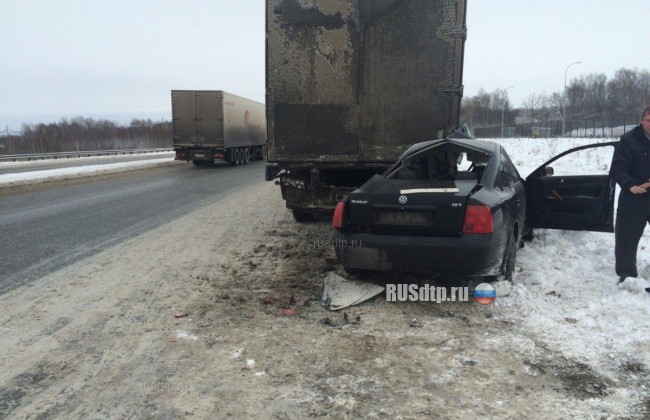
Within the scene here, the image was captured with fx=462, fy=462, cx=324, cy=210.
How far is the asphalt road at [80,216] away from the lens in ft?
20.6

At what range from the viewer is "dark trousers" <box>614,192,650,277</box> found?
4.53m

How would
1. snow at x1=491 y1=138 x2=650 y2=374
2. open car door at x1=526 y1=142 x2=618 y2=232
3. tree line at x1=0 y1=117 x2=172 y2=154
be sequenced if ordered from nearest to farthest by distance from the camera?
snow at x1=491 y1=138 x2=650 y2=374, open car door at x1=526 y1=142 x2=618 y2=232, tree line at x1=0 y1=117 x2=172 y2=154

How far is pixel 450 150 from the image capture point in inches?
208

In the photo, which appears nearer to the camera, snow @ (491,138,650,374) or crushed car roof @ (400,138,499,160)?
snow @ (491,138,650,374)

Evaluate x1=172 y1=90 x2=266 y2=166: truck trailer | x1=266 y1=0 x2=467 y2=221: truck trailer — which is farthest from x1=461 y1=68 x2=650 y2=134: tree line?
x1=266 y1=0 x2=467 y2=221: truck trailer

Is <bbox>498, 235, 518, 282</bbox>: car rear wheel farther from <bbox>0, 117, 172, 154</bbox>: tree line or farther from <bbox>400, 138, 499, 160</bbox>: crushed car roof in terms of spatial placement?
<bbox>0, 117, 172, 154</bbox>: tree line

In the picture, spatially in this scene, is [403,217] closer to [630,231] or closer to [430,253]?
[430,253]

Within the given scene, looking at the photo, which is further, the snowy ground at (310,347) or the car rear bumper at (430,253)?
the car rear bumper at (430,253)

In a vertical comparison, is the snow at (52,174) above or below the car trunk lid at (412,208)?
below

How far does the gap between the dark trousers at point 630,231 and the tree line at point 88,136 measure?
7093 centimetres

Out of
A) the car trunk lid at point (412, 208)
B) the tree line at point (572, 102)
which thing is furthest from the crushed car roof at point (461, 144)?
the tree line at point (572, 102)

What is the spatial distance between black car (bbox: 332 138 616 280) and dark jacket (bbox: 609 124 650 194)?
1.48ft

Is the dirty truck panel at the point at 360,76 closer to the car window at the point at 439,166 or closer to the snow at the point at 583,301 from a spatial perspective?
the car window at the point at 439,166

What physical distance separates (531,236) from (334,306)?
3.42 metres
